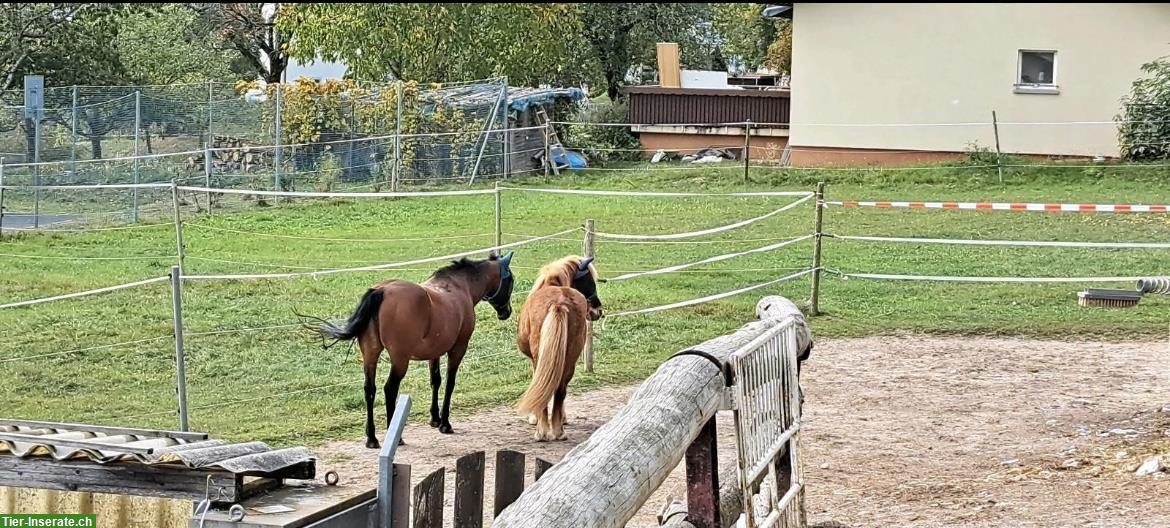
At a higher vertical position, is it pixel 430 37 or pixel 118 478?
pixel 430 37

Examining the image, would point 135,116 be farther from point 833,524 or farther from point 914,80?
point 833,524

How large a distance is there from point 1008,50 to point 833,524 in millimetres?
17551

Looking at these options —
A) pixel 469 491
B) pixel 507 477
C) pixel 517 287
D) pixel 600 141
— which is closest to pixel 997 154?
pixel 600 141

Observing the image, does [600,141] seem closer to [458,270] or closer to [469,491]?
[458,270]

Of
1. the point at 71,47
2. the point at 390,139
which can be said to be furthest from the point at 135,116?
the point at 71,47

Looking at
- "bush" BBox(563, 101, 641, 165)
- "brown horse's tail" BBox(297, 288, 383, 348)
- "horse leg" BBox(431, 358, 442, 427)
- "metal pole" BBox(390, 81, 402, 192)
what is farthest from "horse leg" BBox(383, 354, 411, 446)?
"bush" BBox(563, 101, 641, 165)

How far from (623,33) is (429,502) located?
31.0 m

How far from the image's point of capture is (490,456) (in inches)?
281

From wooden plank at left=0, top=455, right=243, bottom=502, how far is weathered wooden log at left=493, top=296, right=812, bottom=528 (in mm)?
822

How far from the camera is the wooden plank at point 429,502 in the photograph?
3143 millimetres

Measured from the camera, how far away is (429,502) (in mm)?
3188

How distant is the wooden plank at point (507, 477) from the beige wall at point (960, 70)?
18.7 meters

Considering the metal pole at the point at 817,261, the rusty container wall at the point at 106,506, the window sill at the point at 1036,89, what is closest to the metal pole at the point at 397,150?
the metal pole at the point at 817,261

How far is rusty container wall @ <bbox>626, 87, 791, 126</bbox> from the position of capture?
23969mm
